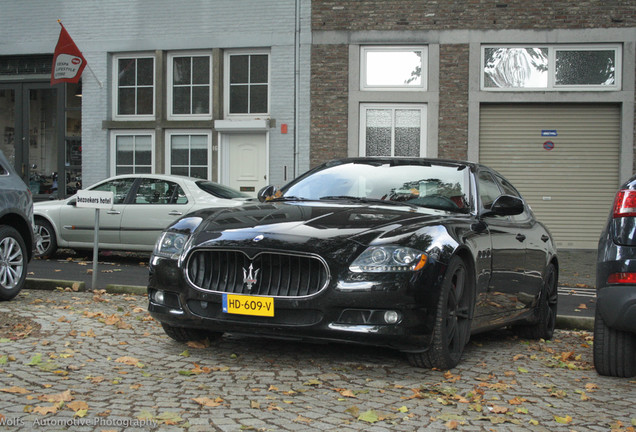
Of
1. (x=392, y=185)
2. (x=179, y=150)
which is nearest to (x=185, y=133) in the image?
(x=179, y=150)

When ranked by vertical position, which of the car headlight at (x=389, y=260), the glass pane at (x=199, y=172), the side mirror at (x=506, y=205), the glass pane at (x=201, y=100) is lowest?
the car headlight at (x=389, y=260)

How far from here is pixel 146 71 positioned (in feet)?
61.1

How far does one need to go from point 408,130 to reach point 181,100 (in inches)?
211

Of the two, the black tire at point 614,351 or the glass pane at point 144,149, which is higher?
the glass pane at point 144,149

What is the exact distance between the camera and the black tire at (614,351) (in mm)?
5246

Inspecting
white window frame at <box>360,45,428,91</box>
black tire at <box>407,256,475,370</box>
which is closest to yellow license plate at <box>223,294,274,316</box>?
black tire at <box>407,256,475,370</box>

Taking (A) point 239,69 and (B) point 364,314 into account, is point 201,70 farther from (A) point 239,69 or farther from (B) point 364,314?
(B) point 364,314

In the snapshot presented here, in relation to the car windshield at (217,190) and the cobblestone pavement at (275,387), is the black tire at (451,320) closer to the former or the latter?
the cobblestone pavement at (275,387)

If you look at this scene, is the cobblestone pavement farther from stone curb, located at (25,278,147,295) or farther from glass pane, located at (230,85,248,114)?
glass pane, located at (230,85,248,114)

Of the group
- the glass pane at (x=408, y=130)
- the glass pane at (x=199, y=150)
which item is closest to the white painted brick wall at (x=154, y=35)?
the glass pane at (x=199, y=150)

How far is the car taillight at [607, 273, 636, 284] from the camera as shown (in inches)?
192

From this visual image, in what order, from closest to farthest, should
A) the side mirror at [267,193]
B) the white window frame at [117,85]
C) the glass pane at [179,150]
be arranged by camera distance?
the side mirror at [267,193], the glass pane at [179,150], the white window frame at [117,85]

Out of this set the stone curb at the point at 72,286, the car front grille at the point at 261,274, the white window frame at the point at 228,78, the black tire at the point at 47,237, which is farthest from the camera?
the white window frame at the point at 228,78

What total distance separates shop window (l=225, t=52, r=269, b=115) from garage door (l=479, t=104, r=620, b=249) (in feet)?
16.1
